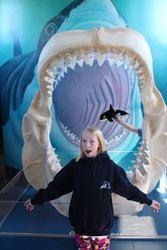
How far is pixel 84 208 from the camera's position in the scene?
1055mm

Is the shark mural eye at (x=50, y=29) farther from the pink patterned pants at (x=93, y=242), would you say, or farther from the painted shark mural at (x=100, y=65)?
the pink patterned pants at (x=93, y=242)

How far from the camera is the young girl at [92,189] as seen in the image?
1052 mm

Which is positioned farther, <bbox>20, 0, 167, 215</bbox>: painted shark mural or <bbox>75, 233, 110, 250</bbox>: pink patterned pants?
<bbox>20, 0, 167, 215</bbox>: painted shark mural

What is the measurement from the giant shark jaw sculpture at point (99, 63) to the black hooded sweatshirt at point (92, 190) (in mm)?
270

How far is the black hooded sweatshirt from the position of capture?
1051 mm

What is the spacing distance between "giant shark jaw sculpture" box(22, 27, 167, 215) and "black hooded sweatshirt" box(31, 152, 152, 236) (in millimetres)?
270

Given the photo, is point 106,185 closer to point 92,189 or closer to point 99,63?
point 92,189

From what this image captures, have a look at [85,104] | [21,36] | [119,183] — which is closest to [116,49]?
[119,183]

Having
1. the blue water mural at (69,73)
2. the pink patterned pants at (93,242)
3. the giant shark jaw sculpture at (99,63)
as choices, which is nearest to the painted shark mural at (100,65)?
the giant shark jaw sculpture at (99,63)

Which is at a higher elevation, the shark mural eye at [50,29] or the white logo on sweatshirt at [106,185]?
the shark mural eye at [50,29]

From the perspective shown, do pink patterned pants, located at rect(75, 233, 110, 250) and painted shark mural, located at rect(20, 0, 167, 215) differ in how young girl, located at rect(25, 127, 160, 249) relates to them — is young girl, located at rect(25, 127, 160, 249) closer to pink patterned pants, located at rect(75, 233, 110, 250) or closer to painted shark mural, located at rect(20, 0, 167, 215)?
pink patterned pants, located at rect(75, 233, 110, 250)

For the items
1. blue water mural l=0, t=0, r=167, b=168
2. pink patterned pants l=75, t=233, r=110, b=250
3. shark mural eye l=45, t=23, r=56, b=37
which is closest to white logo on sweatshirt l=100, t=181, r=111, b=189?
pink patterned pants l=75, t=233, r=110, b=250

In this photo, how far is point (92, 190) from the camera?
3.44ft

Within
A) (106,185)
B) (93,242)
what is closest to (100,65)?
(106,185)
